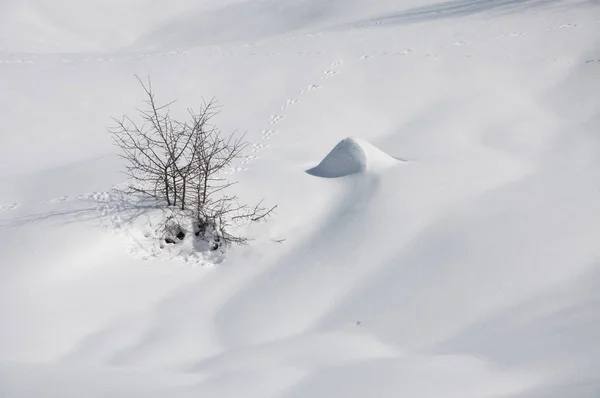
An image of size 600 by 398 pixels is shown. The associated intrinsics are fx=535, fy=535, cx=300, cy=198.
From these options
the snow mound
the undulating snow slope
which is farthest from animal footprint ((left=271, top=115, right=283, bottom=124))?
the snow mound

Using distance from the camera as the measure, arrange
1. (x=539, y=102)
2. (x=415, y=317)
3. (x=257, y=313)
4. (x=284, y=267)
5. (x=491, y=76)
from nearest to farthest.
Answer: (x=415, y=317) < (x=257, y=313) < (x=284, y=267) < (x=539, y=102) < (x=491, y=76)

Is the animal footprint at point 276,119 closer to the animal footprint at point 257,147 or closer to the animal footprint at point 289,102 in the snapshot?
the animal footprint at point 289,102

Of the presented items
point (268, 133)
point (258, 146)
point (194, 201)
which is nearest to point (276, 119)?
point (268, 133)

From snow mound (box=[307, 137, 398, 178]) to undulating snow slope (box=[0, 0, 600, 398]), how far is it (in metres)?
0.03

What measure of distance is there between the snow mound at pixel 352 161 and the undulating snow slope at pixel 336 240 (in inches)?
1.3

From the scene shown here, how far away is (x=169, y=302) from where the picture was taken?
19.5ft

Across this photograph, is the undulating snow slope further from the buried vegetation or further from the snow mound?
the buried vegetation

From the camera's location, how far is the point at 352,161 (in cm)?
792

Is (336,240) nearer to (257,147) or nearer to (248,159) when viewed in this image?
(248,159)

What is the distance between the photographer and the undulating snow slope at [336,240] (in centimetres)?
416

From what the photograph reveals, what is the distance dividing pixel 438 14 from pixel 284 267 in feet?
43.9

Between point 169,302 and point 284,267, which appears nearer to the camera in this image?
point 169,302

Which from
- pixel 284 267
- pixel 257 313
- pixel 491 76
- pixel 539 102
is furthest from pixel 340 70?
pixel 257 313

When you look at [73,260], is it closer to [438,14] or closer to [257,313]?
[257,313]
